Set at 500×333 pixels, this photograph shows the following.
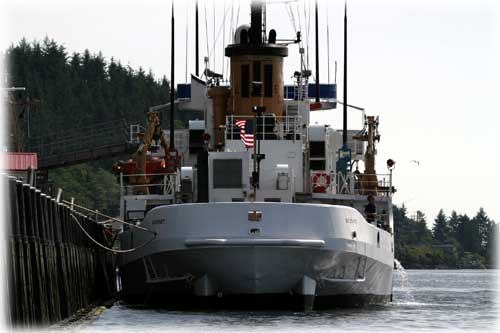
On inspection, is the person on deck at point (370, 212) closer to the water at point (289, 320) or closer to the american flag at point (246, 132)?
the water at point (289, 320)

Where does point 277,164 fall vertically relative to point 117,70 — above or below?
below

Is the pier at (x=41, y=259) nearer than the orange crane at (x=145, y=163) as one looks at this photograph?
Yes

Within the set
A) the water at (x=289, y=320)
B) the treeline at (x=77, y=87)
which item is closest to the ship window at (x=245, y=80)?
the water at (x=289, y=320)

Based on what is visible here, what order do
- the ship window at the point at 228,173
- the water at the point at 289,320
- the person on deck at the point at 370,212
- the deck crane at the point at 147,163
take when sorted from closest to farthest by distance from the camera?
the water at the point at 289,320 → the ship window at the point at 228,173 → the person on deck at the point at 370,212 → the deck crane at the point at 147,163

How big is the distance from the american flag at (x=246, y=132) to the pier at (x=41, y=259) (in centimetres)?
511

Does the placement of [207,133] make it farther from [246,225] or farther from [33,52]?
[33,52]

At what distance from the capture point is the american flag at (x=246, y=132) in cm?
4241

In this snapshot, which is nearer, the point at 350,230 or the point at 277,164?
the point at 350,230

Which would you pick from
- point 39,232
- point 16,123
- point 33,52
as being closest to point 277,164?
point 39,232

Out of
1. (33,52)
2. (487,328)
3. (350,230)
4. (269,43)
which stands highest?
(33,52)

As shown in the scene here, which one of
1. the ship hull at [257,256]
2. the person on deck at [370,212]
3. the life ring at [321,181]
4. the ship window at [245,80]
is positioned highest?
the ship window at [245,80]

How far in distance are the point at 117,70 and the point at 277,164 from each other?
15091 centimetres

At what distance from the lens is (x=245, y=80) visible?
4700 centimetres

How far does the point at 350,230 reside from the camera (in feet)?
131
